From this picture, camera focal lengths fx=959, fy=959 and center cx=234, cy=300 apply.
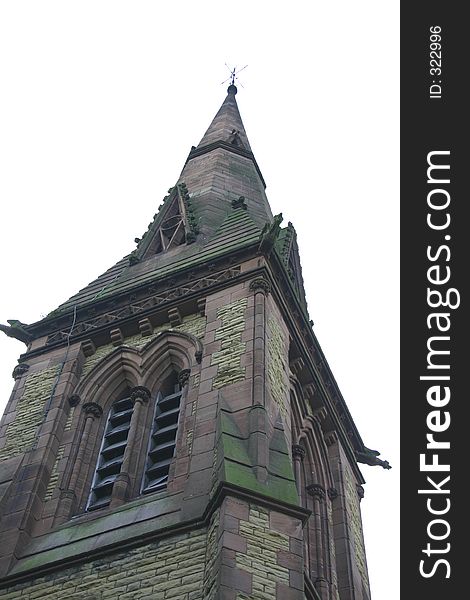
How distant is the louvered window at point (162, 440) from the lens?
1356cm

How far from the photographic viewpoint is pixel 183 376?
1515cm

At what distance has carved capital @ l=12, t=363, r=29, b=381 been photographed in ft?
56.5

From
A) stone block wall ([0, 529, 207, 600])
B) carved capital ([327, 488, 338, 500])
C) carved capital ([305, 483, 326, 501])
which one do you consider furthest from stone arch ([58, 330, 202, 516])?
carved capital ([327, 488, 338, 500])

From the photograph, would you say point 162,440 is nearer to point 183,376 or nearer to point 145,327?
point 183,376

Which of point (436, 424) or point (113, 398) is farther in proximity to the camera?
point (113, 398)

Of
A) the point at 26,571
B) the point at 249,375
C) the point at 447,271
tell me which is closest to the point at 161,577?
the point at 26,571

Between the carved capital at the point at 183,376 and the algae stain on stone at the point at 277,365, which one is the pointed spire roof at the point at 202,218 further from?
the carved capital at the point at 183,376

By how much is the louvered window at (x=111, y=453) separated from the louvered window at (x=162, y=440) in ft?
1.63

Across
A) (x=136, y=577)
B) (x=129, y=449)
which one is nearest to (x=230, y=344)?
(x=129, y=449)

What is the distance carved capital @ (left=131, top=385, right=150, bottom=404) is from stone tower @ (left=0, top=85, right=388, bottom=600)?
0.02m

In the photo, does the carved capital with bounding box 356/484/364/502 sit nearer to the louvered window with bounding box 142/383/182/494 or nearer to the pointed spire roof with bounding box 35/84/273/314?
the louvered window with bounding box 142/383/182/494

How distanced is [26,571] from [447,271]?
628 centimetres

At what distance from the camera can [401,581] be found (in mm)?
9352

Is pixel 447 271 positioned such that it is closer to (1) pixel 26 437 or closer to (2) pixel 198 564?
(2) pixel 198 564
